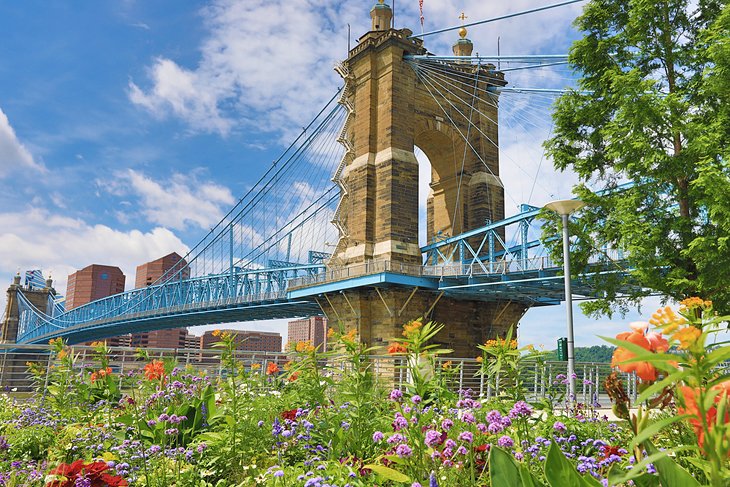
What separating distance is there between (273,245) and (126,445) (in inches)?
1715

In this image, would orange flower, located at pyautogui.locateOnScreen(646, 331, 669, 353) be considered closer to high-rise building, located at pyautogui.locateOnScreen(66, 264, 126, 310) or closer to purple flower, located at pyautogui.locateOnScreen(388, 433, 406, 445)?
purple flower, located at pyautogui.locateOnScreen(388, 433, 406, 445)

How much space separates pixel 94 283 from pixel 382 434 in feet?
489

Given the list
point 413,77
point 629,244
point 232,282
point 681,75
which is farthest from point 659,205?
point 232,282

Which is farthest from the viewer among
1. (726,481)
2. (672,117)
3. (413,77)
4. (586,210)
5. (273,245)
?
(273,245)

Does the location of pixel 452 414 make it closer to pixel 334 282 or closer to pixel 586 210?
pixel 586 210

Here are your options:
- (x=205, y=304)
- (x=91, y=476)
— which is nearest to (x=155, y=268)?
(x=205, y=304)

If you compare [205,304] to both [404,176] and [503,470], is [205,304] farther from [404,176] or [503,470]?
[503,470]

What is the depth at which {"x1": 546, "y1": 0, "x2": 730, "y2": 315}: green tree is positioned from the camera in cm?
998

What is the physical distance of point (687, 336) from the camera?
1.25m

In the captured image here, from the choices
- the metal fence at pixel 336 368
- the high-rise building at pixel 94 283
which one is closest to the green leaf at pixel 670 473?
the metal fence at pixel 336 368

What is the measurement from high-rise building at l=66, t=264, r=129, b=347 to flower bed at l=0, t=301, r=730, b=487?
142648 mm

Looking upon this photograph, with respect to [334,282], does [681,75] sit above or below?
above

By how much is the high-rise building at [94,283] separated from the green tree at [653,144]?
140211 mm

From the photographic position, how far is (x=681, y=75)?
11672 mm
